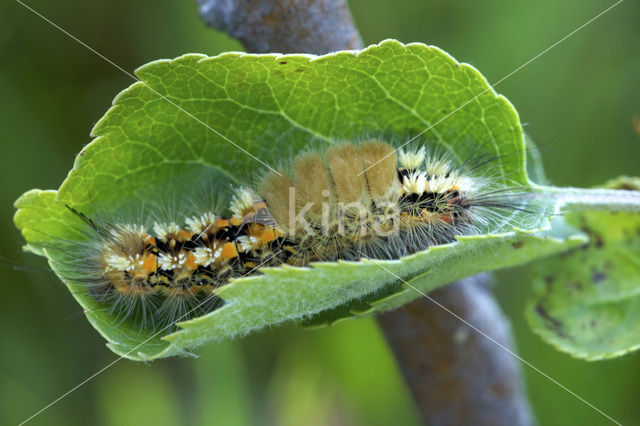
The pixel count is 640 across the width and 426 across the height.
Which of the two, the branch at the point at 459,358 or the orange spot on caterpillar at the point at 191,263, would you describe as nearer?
the orange spot on caterpillar at the point at 191,263

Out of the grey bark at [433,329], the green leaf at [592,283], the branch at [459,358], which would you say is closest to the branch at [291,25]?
the grey bark at [433,329]

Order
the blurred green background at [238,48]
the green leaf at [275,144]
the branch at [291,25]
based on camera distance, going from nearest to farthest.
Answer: the green leaf at [275,144], the branch at [291,25], the blurred green background at [238,48]

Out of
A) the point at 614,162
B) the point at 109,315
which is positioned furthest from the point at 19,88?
the point at 614,162

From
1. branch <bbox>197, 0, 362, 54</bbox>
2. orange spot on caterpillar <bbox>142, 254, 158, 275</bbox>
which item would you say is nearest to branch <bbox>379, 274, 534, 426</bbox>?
orange spot on caterpillar <bbox>142, 254, 158, 275</bbox>

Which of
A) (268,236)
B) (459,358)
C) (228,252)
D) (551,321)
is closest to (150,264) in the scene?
(228,252)

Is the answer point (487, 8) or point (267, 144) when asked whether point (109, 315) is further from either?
point (487, 8)

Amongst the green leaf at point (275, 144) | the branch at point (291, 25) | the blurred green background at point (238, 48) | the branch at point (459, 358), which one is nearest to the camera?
the green leaf at point (275, 144)

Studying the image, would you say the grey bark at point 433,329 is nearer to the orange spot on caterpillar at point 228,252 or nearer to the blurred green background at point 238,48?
the orange spot on caterpillar at point 228,252

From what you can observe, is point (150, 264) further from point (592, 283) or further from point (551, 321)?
point (592, 283)
